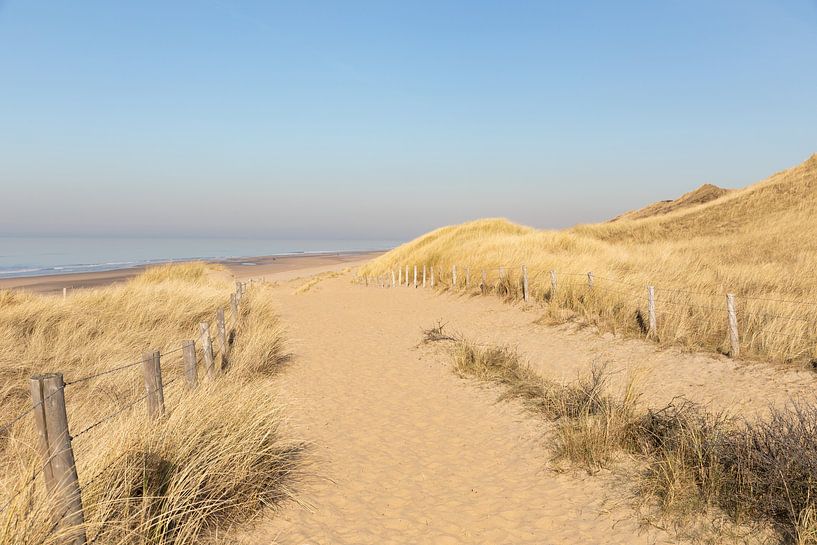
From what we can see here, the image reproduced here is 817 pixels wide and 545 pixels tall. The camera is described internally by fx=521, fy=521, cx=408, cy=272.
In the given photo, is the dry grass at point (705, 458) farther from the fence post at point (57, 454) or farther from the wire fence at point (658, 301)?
the fence post at point (57, 454)

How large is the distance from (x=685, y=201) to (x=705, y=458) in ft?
199

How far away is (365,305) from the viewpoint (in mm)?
22438

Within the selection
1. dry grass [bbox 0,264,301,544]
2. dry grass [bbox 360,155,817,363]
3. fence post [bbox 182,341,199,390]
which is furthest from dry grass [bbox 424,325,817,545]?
fence post [bbox 182,341,199,390]

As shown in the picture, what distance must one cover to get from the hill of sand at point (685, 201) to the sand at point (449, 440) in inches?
1925

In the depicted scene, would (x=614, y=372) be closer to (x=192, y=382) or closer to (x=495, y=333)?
(x=495, y=333)

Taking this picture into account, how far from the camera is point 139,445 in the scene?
4.25 metres

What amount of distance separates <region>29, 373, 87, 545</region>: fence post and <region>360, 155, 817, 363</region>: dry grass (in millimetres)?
10187

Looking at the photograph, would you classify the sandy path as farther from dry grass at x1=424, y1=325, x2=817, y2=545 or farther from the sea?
the sea

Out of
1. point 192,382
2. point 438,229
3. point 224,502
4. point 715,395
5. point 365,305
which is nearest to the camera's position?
point 224,502

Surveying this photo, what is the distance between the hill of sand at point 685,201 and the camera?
185 feet

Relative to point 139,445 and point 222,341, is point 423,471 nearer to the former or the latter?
point 139,445

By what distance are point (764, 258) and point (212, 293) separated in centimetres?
2084

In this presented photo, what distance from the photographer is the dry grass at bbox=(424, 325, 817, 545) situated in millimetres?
4191

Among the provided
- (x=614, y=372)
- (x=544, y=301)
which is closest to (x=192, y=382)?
(x=614, y=372)
